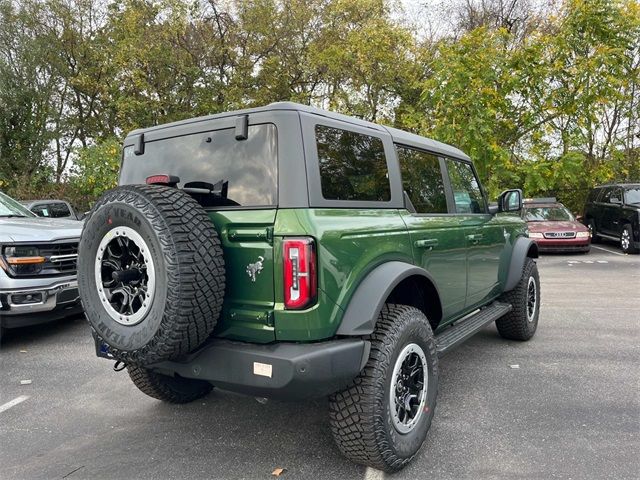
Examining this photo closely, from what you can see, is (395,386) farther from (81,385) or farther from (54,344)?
(54,344)

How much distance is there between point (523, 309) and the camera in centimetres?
474

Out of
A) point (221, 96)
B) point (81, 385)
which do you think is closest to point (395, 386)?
point (81, 385)

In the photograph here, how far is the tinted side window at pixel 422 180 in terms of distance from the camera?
328cm

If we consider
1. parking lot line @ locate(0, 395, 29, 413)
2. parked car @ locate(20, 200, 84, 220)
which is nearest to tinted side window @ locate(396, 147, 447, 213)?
parking lot line @ locate(0, 395, 29, 413)

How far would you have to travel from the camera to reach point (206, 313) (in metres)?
2.27

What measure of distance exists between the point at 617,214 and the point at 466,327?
11.0m

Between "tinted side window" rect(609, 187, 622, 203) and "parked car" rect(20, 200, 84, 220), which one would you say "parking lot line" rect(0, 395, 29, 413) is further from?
"tinted side window" rect(609, 187, 622, 203)

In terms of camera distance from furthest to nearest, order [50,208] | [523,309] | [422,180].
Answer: [50,208]
[523,309]
[422,180]

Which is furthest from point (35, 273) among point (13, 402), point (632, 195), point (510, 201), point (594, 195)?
point (594, 195)

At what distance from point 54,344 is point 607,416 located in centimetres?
520

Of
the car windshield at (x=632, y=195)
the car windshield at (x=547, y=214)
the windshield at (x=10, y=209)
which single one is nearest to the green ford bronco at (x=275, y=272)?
the windshield at (x=10, y=209)

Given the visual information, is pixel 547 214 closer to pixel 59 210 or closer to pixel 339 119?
pixel 339 119

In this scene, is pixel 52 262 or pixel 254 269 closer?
pixel 254 269

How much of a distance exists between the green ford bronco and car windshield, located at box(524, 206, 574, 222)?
11.1 metres
